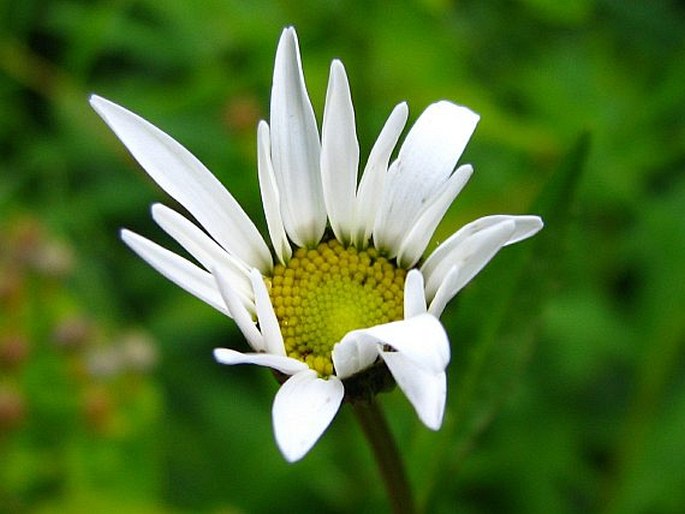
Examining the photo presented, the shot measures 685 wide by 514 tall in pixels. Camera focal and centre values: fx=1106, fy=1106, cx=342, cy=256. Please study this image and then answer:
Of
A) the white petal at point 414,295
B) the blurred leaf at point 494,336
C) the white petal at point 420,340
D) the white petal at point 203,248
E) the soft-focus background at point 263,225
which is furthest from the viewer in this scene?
the soft-focus background at point 263,225

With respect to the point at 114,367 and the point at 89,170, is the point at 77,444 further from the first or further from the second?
the point at 89,170

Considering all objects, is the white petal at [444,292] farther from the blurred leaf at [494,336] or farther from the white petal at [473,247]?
the blurred leaf at [494,336]

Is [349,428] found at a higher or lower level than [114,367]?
lower

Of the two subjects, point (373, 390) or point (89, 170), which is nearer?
point (373, 390)

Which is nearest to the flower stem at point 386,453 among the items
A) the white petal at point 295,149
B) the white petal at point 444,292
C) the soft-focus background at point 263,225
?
the white petal at point 444,292

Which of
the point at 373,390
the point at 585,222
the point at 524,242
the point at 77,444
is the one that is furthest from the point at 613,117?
the point at 373,390

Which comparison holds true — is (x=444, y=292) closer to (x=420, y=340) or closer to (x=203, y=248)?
(x=420, y=340)

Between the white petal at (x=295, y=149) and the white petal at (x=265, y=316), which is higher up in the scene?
the white petal at (x=295, y=149)
